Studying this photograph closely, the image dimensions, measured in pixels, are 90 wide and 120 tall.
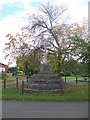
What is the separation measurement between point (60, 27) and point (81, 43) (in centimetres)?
2125

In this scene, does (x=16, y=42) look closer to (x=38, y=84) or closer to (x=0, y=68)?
(x=38, y=84)

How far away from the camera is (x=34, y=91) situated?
2375cm

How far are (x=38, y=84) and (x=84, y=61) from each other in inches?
484

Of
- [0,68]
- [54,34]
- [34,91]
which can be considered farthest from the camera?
[0,68]

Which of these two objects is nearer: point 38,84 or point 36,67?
point 38,84

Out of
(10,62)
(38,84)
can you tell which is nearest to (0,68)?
(10,62)

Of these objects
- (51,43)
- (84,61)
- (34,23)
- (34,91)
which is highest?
(34,23)

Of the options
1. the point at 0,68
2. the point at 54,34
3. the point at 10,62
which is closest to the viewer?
the point at 54,34

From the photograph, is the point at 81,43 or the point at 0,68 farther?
the point at 0,68

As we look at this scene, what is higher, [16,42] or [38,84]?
[16,42]

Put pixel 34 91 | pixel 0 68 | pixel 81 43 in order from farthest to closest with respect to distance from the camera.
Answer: pixel 0 68
pixel 34 91
pixel 81 43

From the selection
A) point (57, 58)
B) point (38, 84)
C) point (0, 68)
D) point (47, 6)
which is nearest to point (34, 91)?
point (38, 84)

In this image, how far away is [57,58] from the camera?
33.3 meters

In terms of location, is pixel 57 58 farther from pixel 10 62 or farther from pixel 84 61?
pixel 84 61
